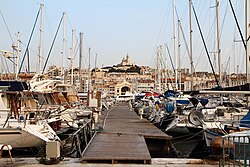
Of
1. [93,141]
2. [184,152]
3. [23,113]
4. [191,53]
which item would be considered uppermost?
[191,53]

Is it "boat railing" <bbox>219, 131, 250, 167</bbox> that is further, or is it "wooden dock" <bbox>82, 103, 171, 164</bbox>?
"wooden dock" <bbox>82, 103, 171, 164</bbox>

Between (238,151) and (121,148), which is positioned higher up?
(238,151)

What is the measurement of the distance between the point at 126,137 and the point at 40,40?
20.6m

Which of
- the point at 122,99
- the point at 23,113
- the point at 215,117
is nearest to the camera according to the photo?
the point at 23,113

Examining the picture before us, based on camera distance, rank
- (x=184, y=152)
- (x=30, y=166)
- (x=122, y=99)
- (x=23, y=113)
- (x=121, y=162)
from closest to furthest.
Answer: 1. (x=30, y=166)
2. (x=121, y=162)
3. (x=23, y=113)
4. (x=184, y=152)
5. (x=122, y=99)

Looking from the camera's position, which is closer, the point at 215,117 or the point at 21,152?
the point at 21,152

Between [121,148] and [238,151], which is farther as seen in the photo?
[121,148]

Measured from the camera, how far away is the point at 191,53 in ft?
107

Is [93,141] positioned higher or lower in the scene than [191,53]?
lower

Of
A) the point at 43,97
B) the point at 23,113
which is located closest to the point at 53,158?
the point at 23,113

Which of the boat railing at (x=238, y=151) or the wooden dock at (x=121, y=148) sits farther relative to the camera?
the wooden dock at (x=121, y=148)

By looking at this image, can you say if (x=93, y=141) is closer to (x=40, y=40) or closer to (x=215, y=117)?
(x=215, y=117)

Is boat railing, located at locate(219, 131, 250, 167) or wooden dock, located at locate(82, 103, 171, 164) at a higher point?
boat railing, located at locate(219, 131, 250, 167)

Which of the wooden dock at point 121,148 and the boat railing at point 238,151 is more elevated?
the boat railing at point 238,151
